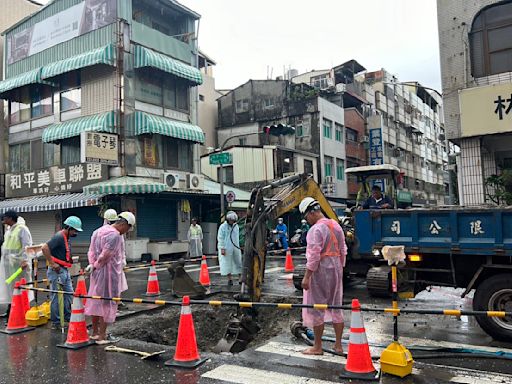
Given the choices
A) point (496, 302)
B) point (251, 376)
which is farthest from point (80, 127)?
point (496, 302)

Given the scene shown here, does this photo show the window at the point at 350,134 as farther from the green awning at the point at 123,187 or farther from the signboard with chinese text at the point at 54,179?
the signboard with chinese text at the point at 54,179

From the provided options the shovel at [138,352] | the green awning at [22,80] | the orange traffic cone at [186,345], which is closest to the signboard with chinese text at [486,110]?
the orange traffic cone at [186,345]

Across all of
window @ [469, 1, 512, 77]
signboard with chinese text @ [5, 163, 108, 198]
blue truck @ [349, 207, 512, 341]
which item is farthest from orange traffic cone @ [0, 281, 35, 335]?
signboard with chinese text @ [5, 163, 108, 198]

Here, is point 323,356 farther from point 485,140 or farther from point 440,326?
point 485,140

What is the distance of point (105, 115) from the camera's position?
20.8 meters

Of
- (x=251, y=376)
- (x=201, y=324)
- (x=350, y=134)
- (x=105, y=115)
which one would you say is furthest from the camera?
(x=350, y=134)

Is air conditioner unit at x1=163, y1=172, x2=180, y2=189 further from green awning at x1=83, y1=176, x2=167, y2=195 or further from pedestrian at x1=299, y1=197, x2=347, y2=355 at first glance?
pedestrian at x1=299, y1=197, x2=347, y2=355

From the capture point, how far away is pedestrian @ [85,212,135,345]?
6.58 meters

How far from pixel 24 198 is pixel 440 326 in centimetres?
2226

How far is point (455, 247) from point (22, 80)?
23.1m

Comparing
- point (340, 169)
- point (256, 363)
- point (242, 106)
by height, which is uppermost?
point (242, 106)

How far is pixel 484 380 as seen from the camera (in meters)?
4.87

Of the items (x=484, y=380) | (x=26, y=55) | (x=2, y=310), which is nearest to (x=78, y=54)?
(x=26, y=55)

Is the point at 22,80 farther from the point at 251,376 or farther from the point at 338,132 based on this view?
the point at 251,376
